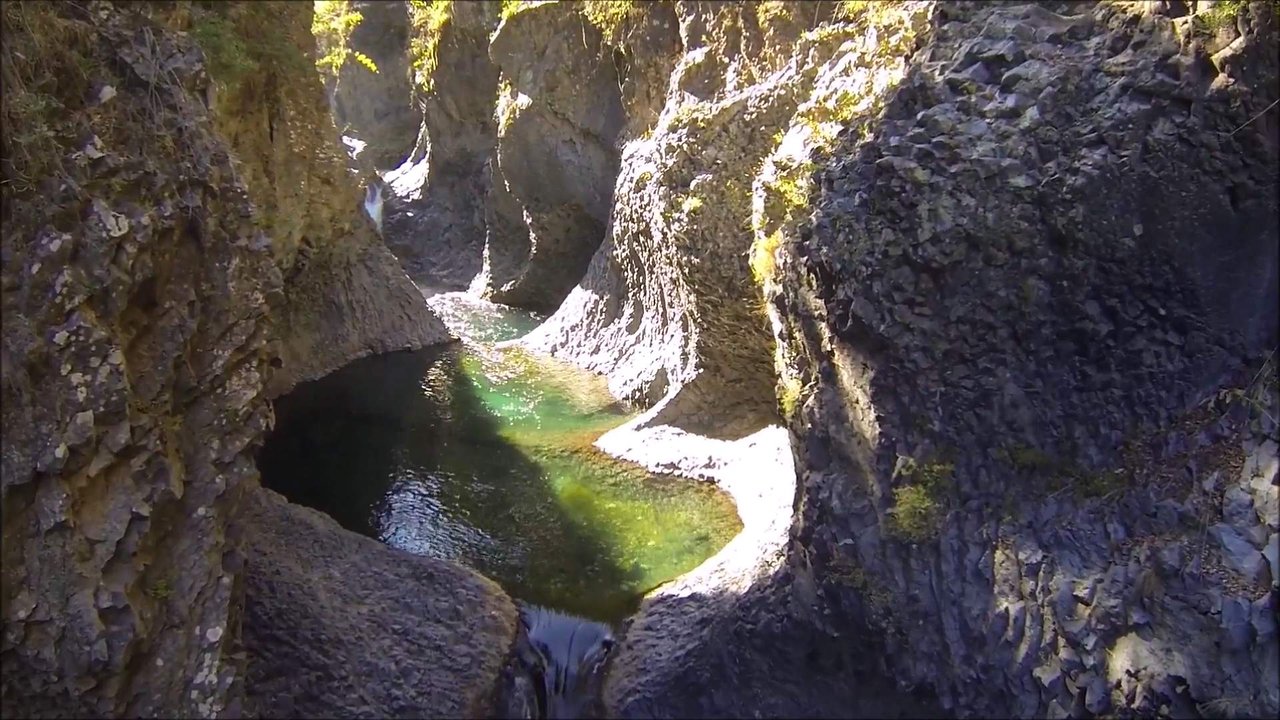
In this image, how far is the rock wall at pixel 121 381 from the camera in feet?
20.0

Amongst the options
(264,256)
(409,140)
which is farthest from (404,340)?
(409,140)

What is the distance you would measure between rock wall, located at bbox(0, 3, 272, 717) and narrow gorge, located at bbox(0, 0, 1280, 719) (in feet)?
0.09

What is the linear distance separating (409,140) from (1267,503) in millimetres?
33493

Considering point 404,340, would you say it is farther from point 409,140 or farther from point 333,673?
point 409,140

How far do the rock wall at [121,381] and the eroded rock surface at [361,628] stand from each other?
0.69m

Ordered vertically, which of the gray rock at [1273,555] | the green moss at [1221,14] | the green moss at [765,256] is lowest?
the gray rock at [1273,555]

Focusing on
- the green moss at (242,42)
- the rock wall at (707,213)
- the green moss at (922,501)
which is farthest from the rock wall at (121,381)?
the rock wall at (707,213)

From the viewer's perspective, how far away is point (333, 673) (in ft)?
26.3

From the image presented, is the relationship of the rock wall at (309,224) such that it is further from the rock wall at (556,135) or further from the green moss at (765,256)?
the green moss at (765,256)

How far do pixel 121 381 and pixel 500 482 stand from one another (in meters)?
6.42

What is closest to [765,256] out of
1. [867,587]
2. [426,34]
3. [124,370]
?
[867,587]

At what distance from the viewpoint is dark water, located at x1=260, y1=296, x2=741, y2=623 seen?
1041 cm

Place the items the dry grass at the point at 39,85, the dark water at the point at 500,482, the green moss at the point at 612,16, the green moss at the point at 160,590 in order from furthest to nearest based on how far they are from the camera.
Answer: the green moss at the point at 612,16
the dark water at the point at 500,482
the green moss at the point at 160,590
the dry grass at the point at 39,85

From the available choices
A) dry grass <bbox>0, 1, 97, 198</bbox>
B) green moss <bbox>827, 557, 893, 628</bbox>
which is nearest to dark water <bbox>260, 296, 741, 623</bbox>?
green moss <bbox>827, 557, 893, 628</bbox>
